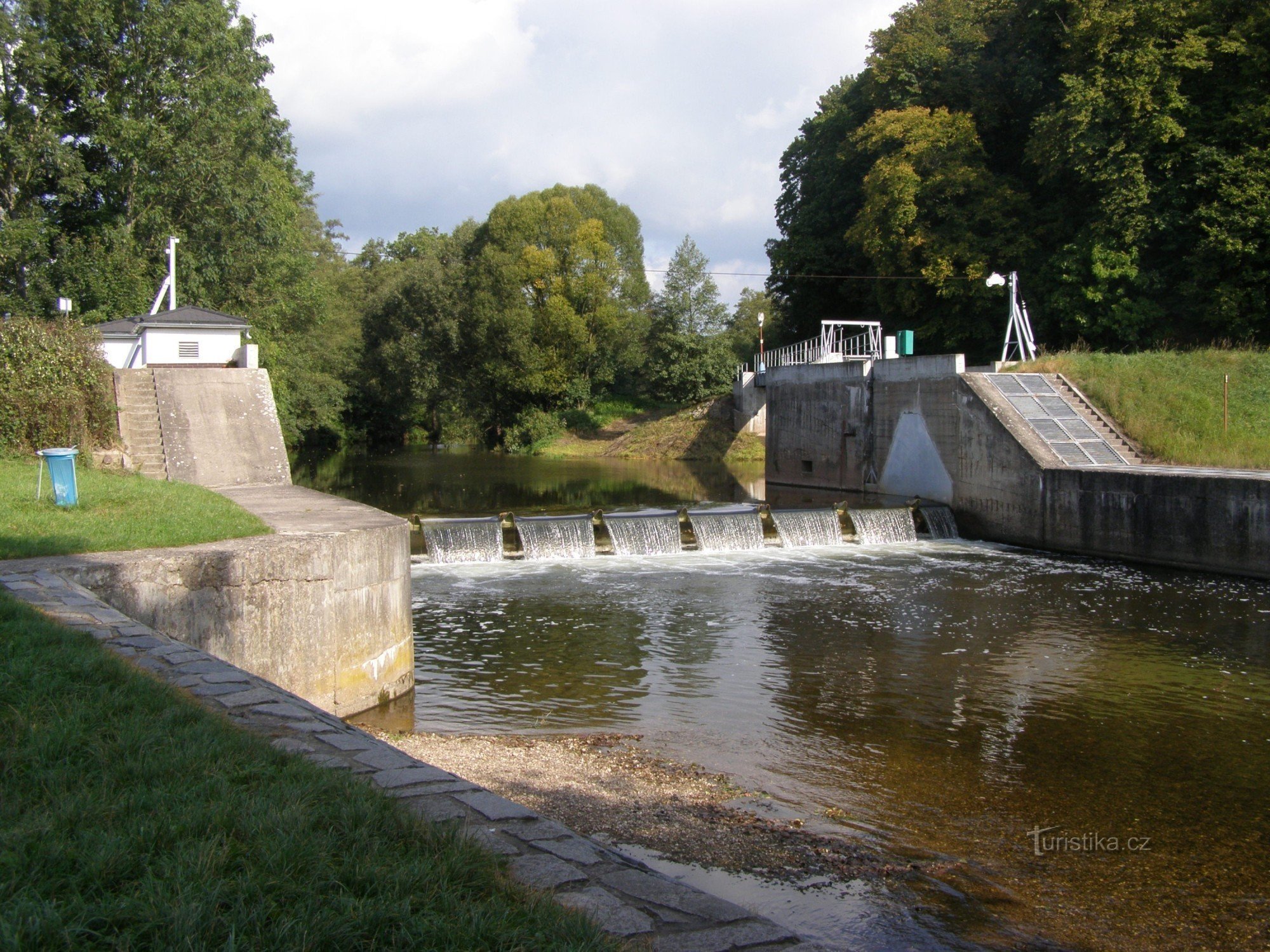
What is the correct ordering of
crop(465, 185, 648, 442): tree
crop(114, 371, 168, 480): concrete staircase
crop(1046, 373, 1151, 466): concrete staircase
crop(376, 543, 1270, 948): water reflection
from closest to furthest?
crop(376, 543, 1270, 948): water reflection
crop(114, 371, 168, 480): concrete staircase
crop(1046, 373, 1151, 466): concrete staircase
crop(465, 185, 648, 442): tree

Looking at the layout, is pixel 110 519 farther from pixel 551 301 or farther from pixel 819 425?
pixel 551 301

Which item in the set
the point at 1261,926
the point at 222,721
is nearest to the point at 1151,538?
the point at 1261,926

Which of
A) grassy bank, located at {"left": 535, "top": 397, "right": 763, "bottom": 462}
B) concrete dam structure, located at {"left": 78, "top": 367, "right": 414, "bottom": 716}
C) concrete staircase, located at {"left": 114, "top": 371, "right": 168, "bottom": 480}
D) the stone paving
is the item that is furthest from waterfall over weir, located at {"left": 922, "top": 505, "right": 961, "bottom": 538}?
grassy bank, located at {"left": 535, "top": 397, "right": 763, "bottom": 462}

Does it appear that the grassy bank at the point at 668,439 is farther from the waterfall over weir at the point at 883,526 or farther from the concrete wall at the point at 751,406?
the waterfall over weir at the point at 883,526

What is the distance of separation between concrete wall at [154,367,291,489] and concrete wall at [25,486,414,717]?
236 inches

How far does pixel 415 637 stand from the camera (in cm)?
1298

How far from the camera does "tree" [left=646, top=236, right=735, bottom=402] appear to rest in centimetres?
4625

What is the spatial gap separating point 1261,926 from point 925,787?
2.50 m

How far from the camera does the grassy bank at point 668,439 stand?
43.8 meters

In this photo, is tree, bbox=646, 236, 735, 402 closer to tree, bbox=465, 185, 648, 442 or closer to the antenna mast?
tree, bbox=465, 185, 648, 442

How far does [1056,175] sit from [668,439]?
2107 centimetres

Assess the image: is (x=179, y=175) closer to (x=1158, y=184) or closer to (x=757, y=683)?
(x=757, y=683)

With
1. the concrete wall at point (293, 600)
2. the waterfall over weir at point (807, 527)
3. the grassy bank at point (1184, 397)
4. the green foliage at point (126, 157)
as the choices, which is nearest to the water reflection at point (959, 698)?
the concrete wall at point (293, 600)

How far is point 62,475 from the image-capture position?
10625 mm
